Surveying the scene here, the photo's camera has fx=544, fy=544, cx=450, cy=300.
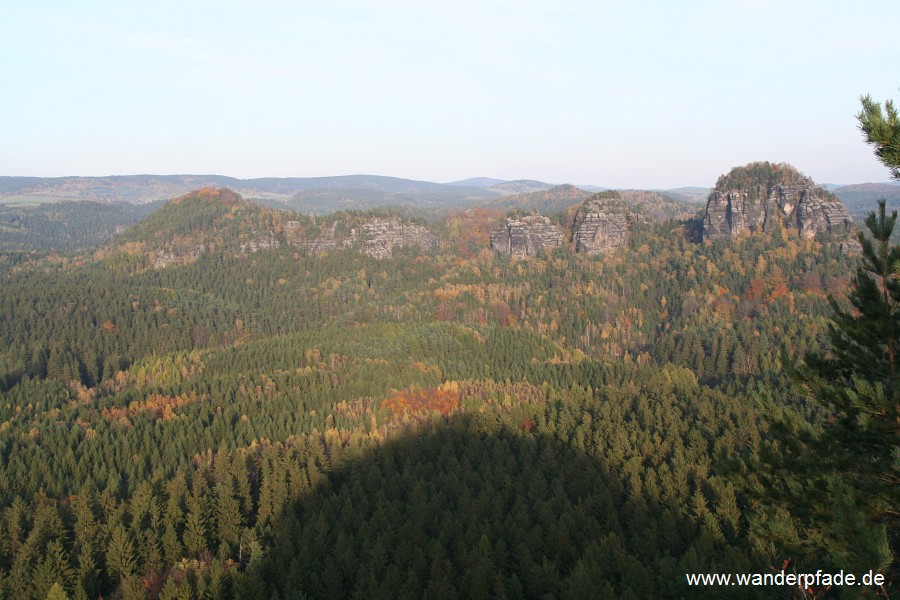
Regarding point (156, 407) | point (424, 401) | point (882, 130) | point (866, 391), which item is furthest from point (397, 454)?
point (882, 130)

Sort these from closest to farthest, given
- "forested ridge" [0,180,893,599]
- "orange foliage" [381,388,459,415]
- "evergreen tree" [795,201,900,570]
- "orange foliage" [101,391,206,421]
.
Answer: "evergreen tree" [795,201,900,570], "forested ridge" [0,180,893,599], "orange foliage" [101,391,206,421], "orange foliage" [381,388,459,415]

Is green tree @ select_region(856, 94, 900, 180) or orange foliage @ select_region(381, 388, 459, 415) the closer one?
green tree @ select_region(856, 94, 900, 180)

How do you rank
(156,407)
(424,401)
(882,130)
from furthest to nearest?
1. (424,401)
2. (156,407)
3. (882,130)

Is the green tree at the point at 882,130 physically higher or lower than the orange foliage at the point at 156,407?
higher

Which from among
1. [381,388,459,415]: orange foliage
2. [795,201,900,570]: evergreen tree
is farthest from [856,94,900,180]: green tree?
[381,388,459,415]: orange foliage

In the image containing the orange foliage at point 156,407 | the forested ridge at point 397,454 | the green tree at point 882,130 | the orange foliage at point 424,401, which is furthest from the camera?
the orange foliage at point 424,401

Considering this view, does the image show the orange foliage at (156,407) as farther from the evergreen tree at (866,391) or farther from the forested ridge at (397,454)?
the evergreen tree at (866,391)

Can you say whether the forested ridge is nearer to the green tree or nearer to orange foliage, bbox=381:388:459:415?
orange foliage, bbox=381:388:459:415

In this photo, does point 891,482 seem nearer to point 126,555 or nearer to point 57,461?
Result: point 126,555

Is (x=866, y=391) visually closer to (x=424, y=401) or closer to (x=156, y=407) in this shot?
(x=424, y=401)

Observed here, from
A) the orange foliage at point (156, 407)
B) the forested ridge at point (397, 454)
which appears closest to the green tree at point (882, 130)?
the forested ridge at point (397, 454)
